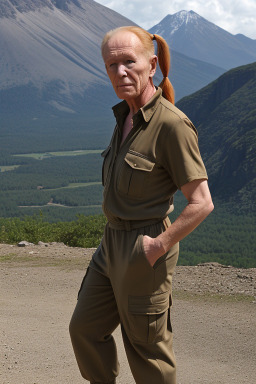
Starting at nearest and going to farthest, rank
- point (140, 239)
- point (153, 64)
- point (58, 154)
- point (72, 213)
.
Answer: point (140, 239), point (153, 64), point (72, 213), point (58, 154)

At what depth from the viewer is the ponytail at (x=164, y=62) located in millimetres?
3452

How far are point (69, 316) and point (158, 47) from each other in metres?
4.52

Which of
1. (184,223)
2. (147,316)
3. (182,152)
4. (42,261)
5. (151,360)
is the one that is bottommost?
(42,261)

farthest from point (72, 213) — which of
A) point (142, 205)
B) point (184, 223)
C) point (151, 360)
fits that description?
point (184, 223)

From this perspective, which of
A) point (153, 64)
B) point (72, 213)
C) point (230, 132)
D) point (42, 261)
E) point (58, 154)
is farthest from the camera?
point (58, 154)

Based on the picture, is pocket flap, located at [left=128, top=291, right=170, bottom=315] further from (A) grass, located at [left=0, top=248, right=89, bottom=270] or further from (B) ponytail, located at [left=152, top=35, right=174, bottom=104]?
(A) grass, located at [left=0, top=248, right=89, bottom=270]

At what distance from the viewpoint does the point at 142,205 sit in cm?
338

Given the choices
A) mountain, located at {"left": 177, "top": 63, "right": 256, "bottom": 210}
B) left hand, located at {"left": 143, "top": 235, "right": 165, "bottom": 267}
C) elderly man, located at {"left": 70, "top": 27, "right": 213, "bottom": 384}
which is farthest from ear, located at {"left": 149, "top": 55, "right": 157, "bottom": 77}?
mountain, located at {"left": 177, "top": 63, "right": 256, "bottom": 210}

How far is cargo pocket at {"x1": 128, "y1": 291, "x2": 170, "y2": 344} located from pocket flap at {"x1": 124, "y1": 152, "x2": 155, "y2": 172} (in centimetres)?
67

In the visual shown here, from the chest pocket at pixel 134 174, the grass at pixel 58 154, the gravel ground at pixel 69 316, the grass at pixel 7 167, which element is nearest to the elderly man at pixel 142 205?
the chest pocket at pixel 134 174

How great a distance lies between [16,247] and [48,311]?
3.54 meters

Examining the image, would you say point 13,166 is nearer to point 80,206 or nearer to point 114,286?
point 80,206

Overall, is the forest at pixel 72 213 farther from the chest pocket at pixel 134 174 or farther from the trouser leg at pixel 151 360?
the chest pocket at pixel 134 174

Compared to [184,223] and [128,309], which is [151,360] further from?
[184,223]
